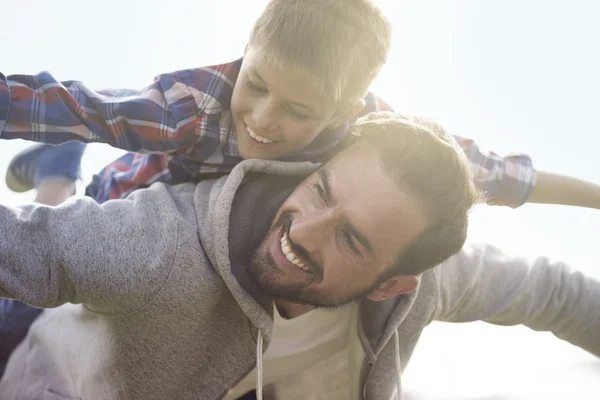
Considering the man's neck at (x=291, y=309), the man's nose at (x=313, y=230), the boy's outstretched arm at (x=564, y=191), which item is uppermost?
the man's nose at (x=313, y=230)

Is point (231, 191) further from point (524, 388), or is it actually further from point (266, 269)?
point (524, 388)

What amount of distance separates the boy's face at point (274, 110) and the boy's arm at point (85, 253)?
0.75 ft

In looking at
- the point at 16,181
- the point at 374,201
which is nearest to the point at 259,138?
the point at 374,201

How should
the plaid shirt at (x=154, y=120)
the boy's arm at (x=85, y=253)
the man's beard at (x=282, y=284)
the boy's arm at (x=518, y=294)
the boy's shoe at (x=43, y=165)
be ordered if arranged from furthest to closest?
1. the boy's shoe at (x=43, y=165)
2. the boy's arm at (x=518, y=294)
3. the plaid shirt at (x=154, y=120)
4. the man's beard at (x=282, y=284)
5. the boy's arm at (x=85, y=253)

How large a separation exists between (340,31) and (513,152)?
546mm

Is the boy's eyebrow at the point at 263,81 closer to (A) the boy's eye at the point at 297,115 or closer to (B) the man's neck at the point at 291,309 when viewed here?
(A) the boy's eye at the point at 297,115

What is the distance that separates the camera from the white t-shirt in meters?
0.85

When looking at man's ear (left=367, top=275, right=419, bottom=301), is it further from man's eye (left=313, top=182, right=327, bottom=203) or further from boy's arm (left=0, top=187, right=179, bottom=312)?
boy's arm (left=0, top=187, right=179, bottom=312)

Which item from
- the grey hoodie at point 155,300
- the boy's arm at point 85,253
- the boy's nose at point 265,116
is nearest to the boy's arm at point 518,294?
the grey hoodie at point 155,300

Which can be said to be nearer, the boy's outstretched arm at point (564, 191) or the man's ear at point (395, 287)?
the man's ear at point (395, 287)

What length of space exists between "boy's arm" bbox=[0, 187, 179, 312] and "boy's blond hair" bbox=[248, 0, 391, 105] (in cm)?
31

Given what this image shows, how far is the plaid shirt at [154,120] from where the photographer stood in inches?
30.2

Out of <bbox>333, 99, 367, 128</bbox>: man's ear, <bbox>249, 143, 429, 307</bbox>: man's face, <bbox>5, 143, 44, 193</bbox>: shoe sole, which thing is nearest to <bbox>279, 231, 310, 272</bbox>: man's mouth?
<bbox>249, 143, 429, 307</bbox>: man's face

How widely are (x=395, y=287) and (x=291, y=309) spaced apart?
195 millimetres
